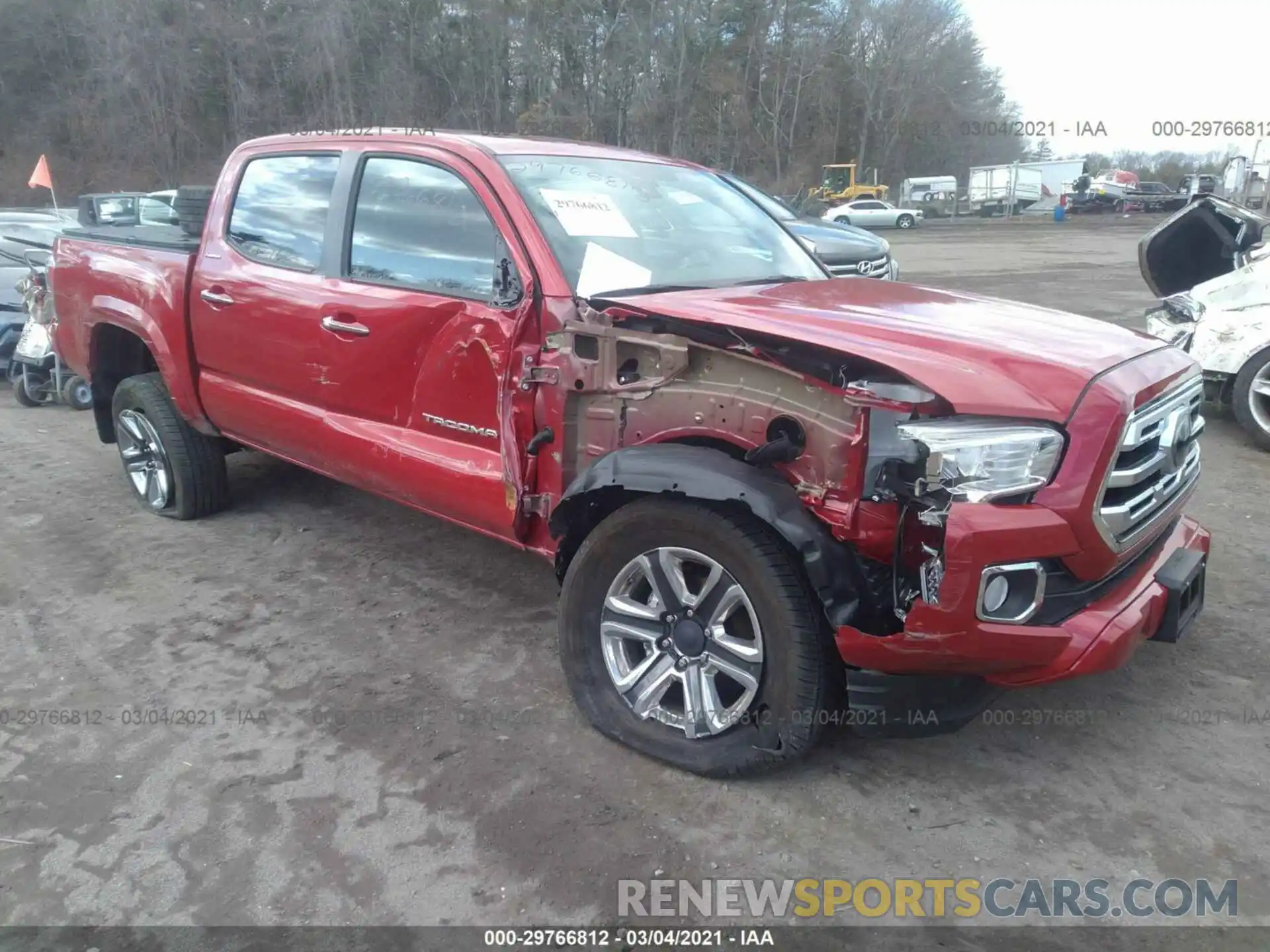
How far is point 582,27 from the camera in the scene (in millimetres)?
44156

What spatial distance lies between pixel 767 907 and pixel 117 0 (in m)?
52.5

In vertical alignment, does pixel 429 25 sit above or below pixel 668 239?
above

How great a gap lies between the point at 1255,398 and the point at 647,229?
497cm

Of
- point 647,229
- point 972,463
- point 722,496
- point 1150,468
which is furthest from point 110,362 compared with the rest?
point 1150,468

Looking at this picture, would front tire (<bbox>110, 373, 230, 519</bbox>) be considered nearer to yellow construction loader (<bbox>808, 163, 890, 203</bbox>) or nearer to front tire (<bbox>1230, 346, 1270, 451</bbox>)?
front tire (<bbox>1230, 346, 1270, 451</bbox>)

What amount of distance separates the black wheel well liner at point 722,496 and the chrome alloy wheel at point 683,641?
222mm

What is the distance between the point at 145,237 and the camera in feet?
17.1

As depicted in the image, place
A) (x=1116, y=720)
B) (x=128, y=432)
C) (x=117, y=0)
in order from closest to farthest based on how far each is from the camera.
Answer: (x=1116, y=720) < (x=128, y=432) < (x=117, y=0)

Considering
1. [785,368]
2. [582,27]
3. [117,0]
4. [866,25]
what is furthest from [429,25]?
[785,368]

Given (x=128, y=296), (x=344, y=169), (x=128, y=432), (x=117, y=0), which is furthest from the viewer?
(x=117, y=0)

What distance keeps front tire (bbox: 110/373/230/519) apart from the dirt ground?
68cm

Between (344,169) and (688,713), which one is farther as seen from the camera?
(344,169)

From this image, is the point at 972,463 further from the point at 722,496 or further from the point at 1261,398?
the point at 1261,398

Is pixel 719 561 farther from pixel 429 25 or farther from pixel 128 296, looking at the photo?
pixel 429 25
